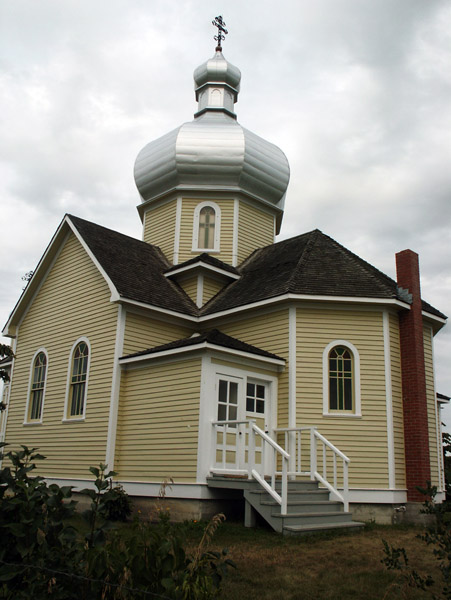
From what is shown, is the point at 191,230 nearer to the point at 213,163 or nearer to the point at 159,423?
the point at 213,163

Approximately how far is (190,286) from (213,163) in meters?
4.52

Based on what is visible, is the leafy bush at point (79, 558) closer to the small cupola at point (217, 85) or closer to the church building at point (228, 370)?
the church building at point (228, 370)

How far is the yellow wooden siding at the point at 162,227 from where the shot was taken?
1941cm

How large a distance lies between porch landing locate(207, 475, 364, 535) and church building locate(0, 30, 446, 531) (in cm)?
4

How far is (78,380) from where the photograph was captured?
15.8 metres

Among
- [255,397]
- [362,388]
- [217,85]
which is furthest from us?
[217,85]

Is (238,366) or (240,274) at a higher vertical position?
(240,274)

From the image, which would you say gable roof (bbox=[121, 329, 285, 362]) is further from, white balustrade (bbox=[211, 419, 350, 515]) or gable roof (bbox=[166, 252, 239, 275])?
gable roof (bbox=[166, 252, 239, 275])

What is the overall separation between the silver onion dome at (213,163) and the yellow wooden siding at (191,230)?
19.3 inches

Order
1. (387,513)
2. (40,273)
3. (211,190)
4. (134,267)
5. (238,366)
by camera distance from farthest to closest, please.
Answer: (211,190) → (40,273) → (134,267) → (238,366) → (387,513)

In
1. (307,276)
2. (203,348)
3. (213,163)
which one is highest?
(213,163)

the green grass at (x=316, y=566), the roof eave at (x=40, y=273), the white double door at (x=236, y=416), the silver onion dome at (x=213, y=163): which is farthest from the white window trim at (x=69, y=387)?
the silver onion dome at (x=213, y=163)

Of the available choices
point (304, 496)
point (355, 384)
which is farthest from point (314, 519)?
point (355, 384)

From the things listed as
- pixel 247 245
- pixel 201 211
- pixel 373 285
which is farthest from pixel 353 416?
pixel 201 211
